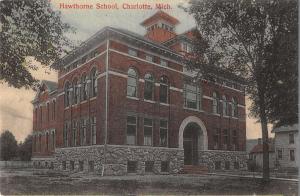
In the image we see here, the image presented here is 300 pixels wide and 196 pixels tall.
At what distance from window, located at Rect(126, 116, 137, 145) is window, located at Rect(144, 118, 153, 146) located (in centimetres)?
78

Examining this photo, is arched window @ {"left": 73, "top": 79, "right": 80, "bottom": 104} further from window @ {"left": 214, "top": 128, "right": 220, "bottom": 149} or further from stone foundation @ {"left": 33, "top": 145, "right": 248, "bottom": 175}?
window @ {"left": 214, "top": 128, "right": 220, "bottom": 149}

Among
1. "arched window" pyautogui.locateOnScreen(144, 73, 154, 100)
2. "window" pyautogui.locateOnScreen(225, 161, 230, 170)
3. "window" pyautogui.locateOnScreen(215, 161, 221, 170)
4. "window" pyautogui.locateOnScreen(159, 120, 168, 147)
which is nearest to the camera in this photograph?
"arched window" pyautogui.locateOnScreen(144, 73, 154, 100)

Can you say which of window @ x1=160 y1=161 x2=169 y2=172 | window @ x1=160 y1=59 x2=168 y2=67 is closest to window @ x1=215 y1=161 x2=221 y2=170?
window @ x1=160 y1=161 x2=169 y2=172

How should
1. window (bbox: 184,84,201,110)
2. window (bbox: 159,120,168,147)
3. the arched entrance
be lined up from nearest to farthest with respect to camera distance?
window (bbox: 184,84,201,110), window (bbox: 159,120,168,147), the arched entrance

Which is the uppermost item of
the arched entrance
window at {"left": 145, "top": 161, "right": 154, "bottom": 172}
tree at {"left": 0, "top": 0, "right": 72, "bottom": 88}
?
tree at {"left": 0, "top": 0, "right": 72, "bottom": 88}

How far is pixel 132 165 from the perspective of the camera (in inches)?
684

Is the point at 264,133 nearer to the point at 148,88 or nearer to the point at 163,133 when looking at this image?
the point at 148,88

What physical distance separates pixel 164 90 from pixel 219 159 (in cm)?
532

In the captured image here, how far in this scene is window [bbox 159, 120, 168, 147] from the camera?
1905cm

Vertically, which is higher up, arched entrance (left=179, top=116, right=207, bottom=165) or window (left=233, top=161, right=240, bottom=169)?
arched entrance (left=179, top=116, right=207, bottom=165)

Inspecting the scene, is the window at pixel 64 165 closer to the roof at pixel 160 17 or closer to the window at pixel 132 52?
the window at pixel 132 52

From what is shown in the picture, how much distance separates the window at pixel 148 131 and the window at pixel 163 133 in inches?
23.1

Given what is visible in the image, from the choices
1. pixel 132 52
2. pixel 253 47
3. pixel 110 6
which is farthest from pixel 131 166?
pixel 110 6

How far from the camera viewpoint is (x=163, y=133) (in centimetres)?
1920
